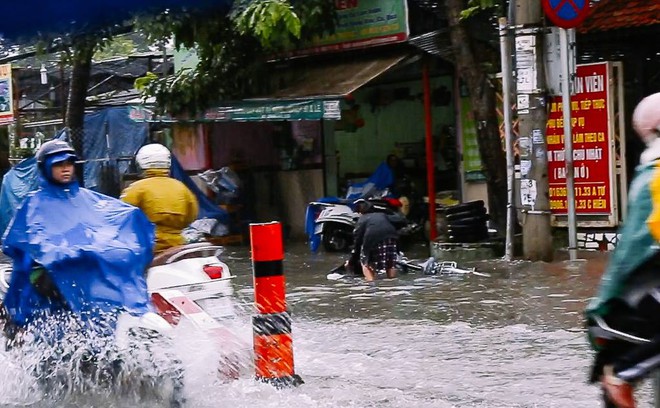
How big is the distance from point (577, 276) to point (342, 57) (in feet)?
20.7

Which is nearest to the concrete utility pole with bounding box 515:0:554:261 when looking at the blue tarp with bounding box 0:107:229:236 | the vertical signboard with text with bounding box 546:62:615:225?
the vertical signboard with text with bounding box 546:62:615:225

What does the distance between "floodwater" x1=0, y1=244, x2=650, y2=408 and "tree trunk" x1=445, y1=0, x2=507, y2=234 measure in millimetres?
1468

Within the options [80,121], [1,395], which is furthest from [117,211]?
[80,121]

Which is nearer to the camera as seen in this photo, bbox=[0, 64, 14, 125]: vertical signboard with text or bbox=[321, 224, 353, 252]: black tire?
bbox=[321, 224, 353, 252]: black tire

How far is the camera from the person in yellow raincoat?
6.81m

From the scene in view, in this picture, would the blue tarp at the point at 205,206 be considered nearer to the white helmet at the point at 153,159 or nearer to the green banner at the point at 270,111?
the green banner at the point at 270,111

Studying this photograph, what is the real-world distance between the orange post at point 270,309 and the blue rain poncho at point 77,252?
628 mm

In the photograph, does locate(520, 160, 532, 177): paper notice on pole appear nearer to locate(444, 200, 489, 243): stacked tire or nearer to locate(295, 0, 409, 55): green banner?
locate(444, 200, 489, 243): stacked tire

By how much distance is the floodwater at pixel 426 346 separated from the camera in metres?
6.08

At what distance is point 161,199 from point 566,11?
6.11 metres

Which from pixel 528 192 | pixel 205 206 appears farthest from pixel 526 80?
pixel 205 206

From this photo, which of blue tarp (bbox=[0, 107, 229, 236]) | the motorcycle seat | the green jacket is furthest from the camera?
blue tarp (bbox=[0, 107, 229, 236])

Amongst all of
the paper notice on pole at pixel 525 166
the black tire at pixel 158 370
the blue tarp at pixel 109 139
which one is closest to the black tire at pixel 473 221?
the paper notice on pole at pixel 525 166

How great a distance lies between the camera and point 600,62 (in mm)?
13195
